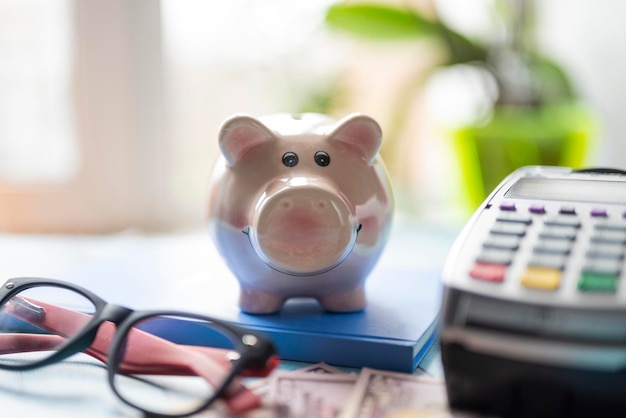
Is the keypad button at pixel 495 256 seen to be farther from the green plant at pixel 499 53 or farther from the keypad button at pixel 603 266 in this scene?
the green plant at pixel 499 53

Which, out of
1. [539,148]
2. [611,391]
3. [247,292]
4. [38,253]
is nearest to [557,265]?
[611,391]

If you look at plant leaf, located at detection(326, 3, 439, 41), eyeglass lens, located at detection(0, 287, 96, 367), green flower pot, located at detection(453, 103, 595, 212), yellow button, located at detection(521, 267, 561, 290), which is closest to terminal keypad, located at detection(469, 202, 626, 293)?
yellow button, located at detection(521, 267, 561, 290)

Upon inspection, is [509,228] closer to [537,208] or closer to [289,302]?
[537,208]

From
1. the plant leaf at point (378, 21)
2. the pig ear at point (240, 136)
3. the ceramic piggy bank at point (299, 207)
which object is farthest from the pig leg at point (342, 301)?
the plant leaf at point (378, 21)

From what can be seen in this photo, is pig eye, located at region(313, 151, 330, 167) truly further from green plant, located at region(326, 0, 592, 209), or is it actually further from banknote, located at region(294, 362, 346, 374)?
green plant, located at region(326, 0, 592, 209)

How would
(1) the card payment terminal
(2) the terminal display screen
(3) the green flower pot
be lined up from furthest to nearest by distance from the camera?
(3) the green flower pot < (2) the terminal display screen < (1) the card payment terminal

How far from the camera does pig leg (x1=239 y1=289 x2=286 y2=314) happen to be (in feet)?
1.74

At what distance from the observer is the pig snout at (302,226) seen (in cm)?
47

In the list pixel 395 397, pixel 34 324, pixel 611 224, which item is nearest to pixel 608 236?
pixel 611 224

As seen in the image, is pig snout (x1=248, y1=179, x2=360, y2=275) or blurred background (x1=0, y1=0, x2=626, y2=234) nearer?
pig snout (x1=248, y1=179, x2=360, y2=275)

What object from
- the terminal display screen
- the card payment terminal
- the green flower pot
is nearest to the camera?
the card payment terminal

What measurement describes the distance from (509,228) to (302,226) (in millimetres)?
125

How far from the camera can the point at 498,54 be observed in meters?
0.95

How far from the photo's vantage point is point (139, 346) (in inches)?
19.0
